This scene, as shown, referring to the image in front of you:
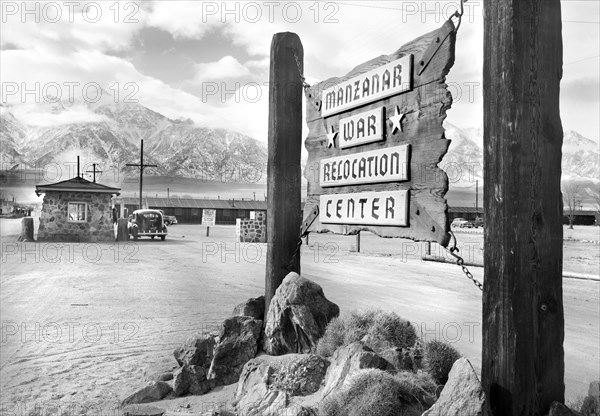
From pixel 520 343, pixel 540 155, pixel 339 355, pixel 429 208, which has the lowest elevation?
pixel 339 355

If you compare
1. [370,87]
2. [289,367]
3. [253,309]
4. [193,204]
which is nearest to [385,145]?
[370,87]

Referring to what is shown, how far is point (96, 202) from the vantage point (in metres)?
23.5

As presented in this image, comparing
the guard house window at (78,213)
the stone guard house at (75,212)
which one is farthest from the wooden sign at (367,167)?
the guard house window at (78,213)

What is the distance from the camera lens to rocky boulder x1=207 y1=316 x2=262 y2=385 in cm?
Result: 424

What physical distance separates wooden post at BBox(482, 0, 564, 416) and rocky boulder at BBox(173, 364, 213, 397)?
8.43ft

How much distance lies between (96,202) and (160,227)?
4164mm

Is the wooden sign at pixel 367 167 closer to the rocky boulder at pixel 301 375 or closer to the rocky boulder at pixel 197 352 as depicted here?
the rocky boulder at pixel 301 375

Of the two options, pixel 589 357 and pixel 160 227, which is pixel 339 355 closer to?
pixel 589 357

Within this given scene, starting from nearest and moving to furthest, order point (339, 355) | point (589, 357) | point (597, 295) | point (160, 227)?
1. point (339, 355)
2. point (589, 357)
3. point (597, 295)
4. point (160, 227)

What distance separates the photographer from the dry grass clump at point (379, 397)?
2.60 m

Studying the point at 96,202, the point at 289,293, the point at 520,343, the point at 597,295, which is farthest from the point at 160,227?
the point at 520,343

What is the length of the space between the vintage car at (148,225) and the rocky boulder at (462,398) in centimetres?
2506

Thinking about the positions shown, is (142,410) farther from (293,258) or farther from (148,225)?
(148,225)

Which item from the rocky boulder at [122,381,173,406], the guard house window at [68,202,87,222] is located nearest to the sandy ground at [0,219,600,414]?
the rocky boulder at [122,381,173,406]
